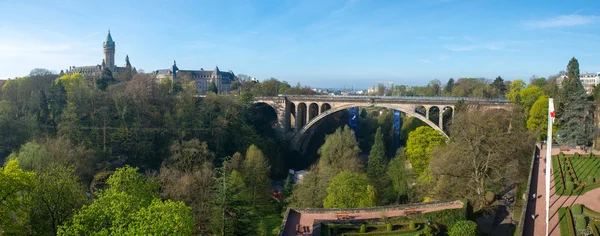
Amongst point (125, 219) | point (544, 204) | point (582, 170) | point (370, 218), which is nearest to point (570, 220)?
point (544, 204)

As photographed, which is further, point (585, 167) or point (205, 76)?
point (205, 76)

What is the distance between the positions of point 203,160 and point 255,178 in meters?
4.80

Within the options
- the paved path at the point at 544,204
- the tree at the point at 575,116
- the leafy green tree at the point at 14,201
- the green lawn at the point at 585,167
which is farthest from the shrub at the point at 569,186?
the leafy green tree at the point at 14,201

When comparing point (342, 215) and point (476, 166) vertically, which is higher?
point (476, 166)

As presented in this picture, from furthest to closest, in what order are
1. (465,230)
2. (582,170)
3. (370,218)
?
1. (582,170)
2. (370,218)
3. (465,230)

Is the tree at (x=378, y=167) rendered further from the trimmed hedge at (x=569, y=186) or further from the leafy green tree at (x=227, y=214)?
the leafy green tree at (x=227, y=214)

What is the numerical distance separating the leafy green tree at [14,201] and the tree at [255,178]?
15.4 metres

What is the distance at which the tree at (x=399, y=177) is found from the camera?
29578 millimetres

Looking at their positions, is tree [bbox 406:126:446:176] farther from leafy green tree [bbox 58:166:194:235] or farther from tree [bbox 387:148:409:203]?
leafy green tree [bbox 58:166:194:235]

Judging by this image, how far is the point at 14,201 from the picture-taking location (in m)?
14.8

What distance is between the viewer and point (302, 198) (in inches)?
1075

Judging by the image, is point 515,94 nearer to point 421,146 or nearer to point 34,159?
point 421,146

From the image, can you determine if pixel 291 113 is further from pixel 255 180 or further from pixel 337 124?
pixel 255 180

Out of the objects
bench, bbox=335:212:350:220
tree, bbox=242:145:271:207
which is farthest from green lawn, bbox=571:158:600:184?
tree, bbox=242:145:271:207
